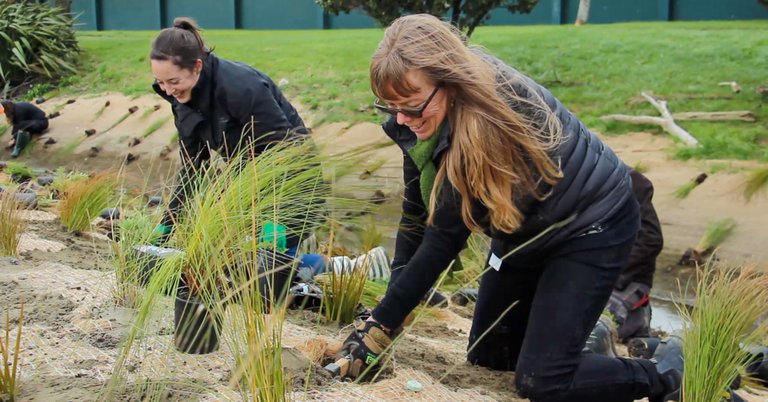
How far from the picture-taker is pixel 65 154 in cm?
1318

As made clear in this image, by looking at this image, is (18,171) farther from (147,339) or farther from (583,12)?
(583,12)

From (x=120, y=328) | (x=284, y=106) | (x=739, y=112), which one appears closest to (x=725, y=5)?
(x=739, y=112)

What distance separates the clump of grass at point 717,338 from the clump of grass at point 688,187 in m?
5.24

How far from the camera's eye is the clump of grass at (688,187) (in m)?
8.12

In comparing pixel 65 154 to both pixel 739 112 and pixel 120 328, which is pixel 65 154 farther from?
pixel 120 328

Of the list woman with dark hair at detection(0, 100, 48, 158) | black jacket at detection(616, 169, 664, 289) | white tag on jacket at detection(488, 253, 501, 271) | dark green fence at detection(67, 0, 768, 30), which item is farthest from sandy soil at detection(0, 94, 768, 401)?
dark green fence at detection(67, 0, 768, 30)

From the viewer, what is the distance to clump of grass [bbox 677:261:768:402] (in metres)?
2.87

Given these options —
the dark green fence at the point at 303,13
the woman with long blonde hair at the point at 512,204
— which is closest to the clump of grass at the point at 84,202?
the woman with long blonde hair at the point at 512,204

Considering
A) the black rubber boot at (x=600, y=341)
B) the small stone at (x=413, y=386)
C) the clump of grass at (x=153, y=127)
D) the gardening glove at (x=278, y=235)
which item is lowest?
the clump of grass at (x=153, y=127)

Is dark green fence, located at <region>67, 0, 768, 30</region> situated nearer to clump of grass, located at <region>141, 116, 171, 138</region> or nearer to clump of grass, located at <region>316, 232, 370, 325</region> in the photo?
clump of grass, located at <region>141, 116, 171, 138</region>

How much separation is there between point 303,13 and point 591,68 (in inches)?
468

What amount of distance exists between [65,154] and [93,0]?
44.3 ft

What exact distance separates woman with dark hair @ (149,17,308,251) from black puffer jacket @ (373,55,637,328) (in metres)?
0.74

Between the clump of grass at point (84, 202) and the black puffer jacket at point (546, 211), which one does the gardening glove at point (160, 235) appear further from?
the clump of grass at point (84, 202)
